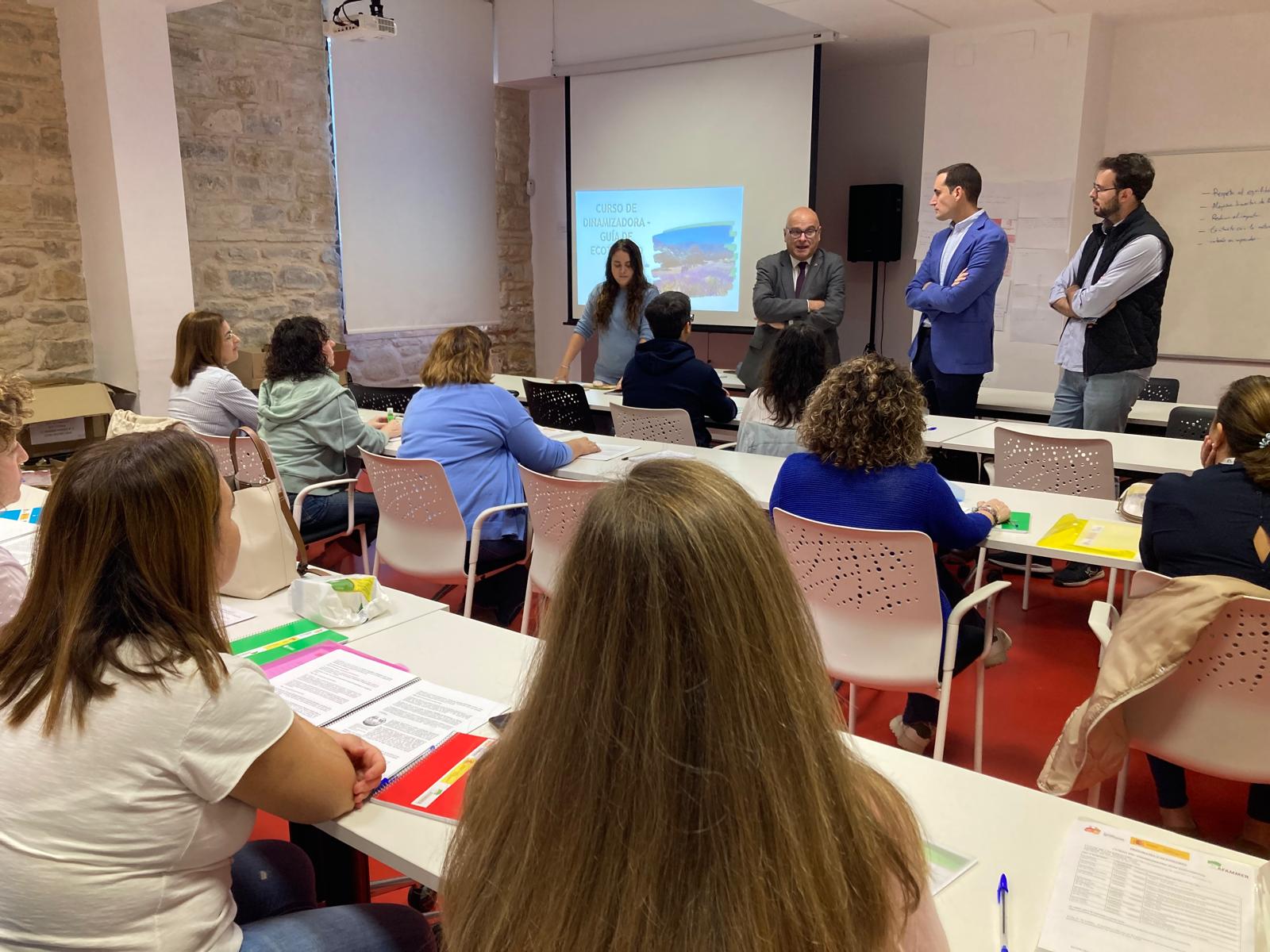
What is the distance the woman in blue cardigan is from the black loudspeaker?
4.68m

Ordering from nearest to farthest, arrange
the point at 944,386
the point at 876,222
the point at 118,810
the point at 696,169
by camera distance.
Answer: the point at 118,810
the point at 944,386
the point at 696,169
the point at 876,222

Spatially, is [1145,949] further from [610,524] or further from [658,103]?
[658,103]

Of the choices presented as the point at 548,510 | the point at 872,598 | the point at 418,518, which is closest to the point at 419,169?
the point at 418,518

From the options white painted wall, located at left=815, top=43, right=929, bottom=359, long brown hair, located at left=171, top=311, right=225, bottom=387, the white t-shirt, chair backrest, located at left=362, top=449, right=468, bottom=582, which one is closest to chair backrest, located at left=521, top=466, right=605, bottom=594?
chair backrest, located at left=362, top=449, right=468, bottom=582

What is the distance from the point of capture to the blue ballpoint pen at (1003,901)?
1.14 m

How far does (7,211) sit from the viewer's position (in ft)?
18.3

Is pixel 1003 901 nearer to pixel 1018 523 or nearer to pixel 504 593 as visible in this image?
pixel 1018 523

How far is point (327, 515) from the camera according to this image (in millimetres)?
3975

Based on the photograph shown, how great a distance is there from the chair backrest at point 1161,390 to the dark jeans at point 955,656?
11.1 ft

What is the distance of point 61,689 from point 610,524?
799 mm

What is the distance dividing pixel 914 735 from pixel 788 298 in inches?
135

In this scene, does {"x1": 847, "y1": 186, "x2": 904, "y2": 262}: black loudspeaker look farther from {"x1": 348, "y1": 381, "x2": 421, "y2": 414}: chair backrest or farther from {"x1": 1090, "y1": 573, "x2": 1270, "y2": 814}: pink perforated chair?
{"x1": 1090, "y1": 573, "x2": 1270, "y2": 814}: pink perforated chair

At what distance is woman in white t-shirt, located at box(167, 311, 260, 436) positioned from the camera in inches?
167

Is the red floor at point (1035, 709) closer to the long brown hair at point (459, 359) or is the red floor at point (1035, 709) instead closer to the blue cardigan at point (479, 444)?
the blue cardigan at point (479, 444)
